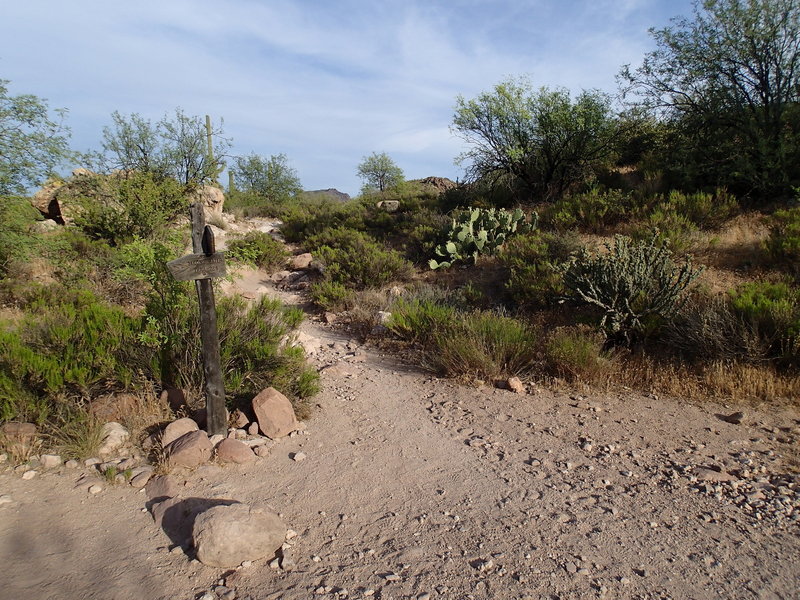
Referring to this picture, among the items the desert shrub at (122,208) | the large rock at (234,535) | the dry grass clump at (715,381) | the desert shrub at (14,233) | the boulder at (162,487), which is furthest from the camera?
the desert shrub at (122,208)

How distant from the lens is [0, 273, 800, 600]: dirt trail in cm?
283

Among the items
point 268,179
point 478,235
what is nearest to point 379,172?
point 268,179

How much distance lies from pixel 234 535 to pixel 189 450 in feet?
4.30

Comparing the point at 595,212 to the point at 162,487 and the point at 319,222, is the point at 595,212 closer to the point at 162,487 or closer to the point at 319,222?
the point at 319,222

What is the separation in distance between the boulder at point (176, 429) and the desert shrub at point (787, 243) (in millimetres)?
8317

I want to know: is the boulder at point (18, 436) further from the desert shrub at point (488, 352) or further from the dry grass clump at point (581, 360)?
the dry grass clump at point (581, 360)

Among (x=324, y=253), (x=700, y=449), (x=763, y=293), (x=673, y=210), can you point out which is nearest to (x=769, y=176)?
(x=673, y=210)

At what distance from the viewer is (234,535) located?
2.99 meters

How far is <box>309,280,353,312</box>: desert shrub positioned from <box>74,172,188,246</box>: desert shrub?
4.71 meters

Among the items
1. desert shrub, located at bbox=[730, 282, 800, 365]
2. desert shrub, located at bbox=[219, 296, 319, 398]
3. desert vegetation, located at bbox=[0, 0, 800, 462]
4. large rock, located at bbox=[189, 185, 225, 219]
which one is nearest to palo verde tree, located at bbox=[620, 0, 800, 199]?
desert vegetation, located at bbox=[0, 0, 800, 462]

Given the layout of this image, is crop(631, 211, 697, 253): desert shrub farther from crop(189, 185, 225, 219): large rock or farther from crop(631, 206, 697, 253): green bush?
crop(189, 185, 225, 219): large rock

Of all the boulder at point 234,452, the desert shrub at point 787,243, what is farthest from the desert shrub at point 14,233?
the desert shrub at point 787,243

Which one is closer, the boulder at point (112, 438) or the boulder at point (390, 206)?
the boulder at point (112, 438)

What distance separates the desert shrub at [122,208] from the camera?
12047 mm
